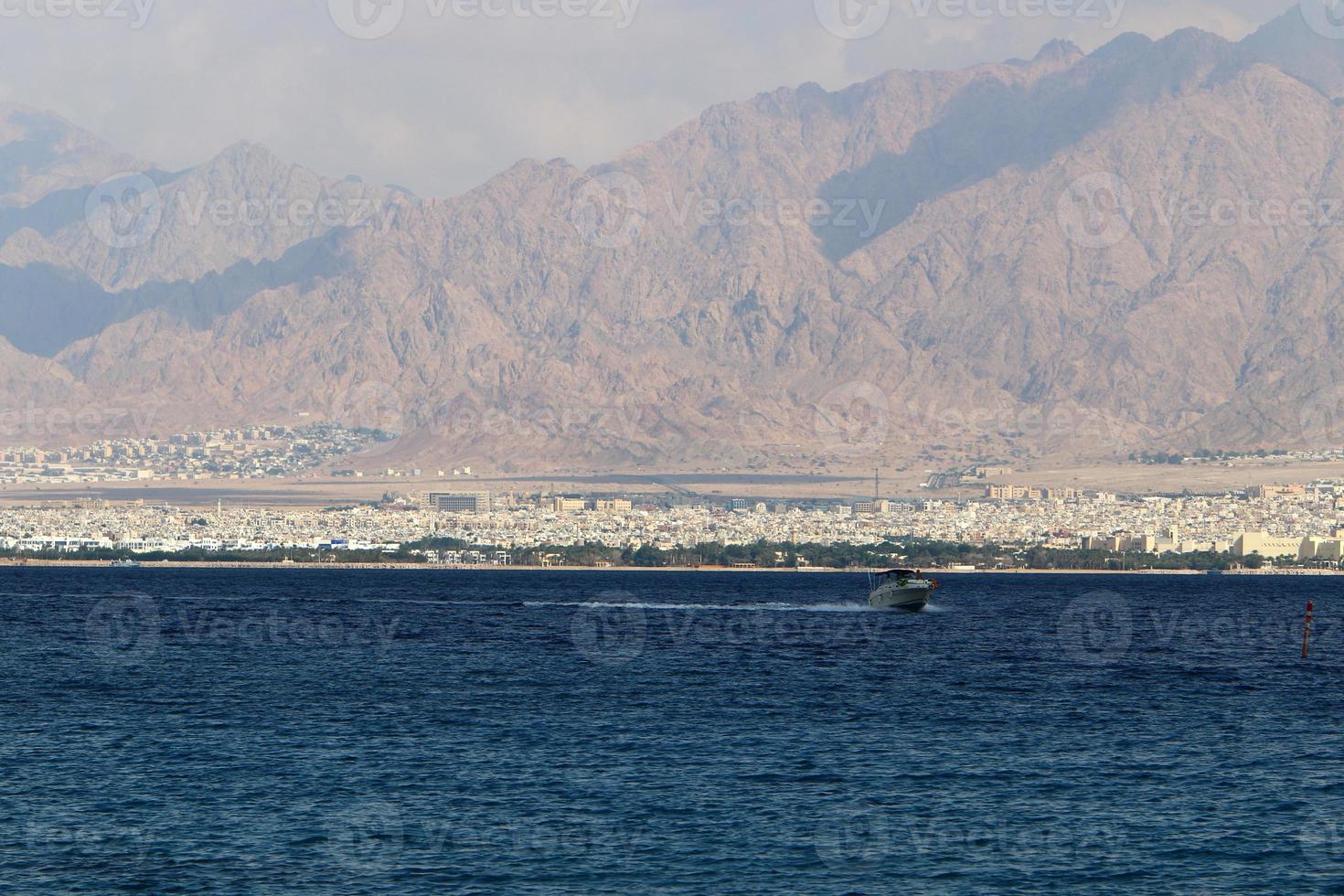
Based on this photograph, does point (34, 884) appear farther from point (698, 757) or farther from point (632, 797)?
point (698, 757)

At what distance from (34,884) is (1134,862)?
43.4 meters

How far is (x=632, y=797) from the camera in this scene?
89625 millimetres

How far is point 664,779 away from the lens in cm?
9475

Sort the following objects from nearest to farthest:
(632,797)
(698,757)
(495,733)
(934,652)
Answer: (632,797), (698,757), (495,733), (934,652)

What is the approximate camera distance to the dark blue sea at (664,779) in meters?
75.1

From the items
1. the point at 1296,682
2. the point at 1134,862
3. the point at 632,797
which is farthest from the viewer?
the point at 1296,682

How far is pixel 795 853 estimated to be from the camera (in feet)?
255

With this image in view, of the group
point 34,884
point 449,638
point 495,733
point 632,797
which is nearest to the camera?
point 34,884

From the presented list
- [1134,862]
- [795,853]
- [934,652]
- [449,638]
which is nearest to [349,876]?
[795,853]

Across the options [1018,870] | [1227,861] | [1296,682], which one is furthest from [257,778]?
[1296,682]

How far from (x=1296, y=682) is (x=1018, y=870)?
8151 centimetres

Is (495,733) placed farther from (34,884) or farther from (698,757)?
(34,884)

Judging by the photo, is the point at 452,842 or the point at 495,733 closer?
the point at 452,842

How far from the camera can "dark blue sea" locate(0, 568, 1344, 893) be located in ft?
246
